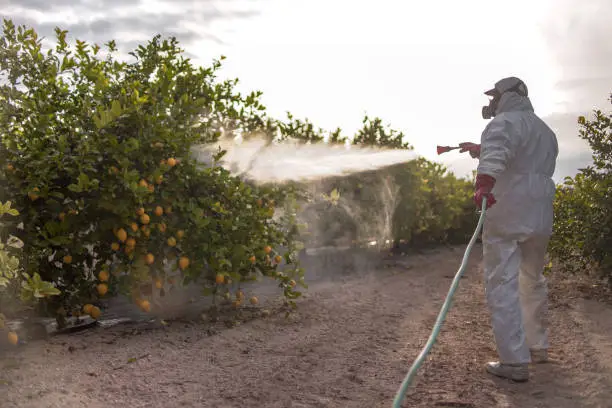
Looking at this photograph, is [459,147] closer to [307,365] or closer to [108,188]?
[307,365]

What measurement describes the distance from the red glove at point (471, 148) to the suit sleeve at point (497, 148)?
349 millimetres

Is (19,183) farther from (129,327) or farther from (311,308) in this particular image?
(311,308)

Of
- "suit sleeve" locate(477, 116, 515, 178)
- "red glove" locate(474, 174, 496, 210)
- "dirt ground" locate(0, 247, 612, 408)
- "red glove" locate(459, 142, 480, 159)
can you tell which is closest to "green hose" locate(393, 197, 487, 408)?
"red glove" locate(474, 174, 496, 210)

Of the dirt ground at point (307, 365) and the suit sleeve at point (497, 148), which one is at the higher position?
the suit sleeve at point (497, 148)

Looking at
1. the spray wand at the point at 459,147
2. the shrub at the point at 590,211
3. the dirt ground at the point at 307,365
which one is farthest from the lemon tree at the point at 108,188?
the shrub at the point at 590,211

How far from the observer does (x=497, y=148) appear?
4.00m

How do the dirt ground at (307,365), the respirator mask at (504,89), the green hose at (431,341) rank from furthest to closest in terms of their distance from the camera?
the respirator mask at (504,89), the dirt ground at (307,365), the green hose at (431,341)

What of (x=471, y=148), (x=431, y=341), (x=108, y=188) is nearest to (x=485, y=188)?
(x=471, y=148)

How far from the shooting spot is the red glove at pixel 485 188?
3955 mm

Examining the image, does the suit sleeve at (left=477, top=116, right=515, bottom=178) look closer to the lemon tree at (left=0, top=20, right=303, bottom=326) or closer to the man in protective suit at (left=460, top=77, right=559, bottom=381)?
the man in protective suit at (left=460, top=77, right=559, bottom=381)

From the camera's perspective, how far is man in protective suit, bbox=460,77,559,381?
3982 millimetres

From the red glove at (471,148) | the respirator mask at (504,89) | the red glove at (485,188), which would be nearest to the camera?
the red glove at (485,188)

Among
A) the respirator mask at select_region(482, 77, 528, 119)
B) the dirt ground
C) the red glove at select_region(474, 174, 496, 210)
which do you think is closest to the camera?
the dirt ground

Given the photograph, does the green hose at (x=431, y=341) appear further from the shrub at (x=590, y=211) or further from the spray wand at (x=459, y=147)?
the shrub at (x=590, y=211)
